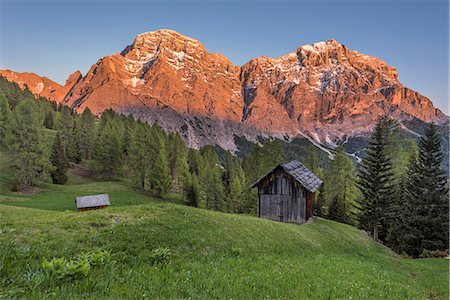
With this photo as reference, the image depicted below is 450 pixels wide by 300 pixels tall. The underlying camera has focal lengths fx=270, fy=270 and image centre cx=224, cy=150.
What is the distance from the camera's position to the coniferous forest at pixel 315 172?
4284 centimetres

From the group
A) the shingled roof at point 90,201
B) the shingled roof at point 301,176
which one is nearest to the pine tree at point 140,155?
the shingled roof at point 90,201

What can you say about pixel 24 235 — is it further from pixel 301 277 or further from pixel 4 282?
pixel 301 277

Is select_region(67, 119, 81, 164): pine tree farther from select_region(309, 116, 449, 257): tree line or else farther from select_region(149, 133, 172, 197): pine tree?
select_region(309, 116, 449, 257): tree line

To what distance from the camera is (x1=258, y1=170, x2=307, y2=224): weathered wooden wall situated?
3828 centimetres

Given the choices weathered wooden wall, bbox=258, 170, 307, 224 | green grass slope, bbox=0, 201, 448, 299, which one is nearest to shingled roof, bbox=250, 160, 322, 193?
weathered wooden wall, bbox=258, 170, 307, 224

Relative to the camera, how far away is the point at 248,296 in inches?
265

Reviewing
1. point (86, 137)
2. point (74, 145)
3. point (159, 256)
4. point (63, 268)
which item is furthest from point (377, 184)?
point (86, 137)

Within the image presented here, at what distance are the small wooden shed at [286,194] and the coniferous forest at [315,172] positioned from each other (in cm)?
1080

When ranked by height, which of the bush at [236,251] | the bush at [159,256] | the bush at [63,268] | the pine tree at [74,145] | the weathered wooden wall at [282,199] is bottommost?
the weathered wooden wall at [282,199]

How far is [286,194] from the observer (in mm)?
39312

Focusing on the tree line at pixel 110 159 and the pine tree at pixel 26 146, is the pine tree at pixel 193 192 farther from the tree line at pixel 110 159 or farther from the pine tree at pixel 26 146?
the pine tree at pixel 26 146

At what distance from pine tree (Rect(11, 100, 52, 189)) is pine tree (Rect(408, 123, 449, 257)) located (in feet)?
245

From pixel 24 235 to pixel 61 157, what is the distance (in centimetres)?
7402

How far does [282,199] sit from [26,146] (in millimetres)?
57680
